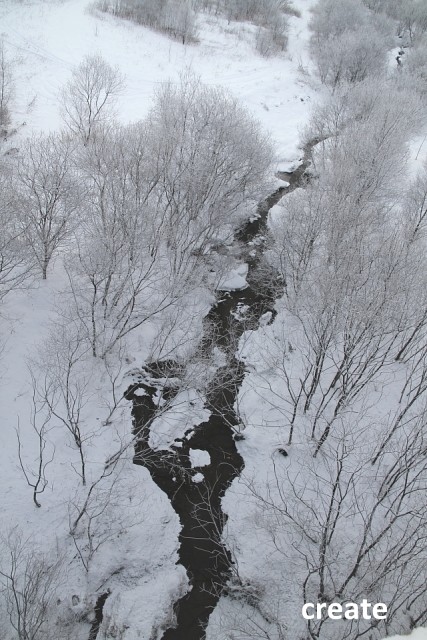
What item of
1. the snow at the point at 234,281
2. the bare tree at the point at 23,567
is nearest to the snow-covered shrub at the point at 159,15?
the snow at the point at 234,281

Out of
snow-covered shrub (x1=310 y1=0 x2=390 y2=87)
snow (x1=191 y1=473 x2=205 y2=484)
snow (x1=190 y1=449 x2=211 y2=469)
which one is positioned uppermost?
snow-covered shrub (x1=310 y1=0 x2=390 y2=87)

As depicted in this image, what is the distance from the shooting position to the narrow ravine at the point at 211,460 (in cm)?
1306

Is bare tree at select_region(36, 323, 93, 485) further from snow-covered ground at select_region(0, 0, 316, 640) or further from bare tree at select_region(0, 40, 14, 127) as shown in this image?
bare tree at select_region(0, 40, 14, 127)

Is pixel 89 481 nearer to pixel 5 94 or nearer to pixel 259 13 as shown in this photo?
pixel 5 94

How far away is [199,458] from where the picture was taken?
16.6m

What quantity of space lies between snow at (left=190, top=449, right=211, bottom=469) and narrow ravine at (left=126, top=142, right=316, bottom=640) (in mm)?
152

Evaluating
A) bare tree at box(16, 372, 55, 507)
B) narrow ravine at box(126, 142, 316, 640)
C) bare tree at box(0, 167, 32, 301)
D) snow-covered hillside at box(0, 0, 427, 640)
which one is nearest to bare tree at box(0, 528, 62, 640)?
snow-covered hillside at box(0, 0, 427, 640)

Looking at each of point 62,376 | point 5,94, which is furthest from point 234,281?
point 5,94

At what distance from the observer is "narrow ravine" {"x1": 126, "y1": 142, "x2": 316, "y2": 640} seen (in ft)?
42.9

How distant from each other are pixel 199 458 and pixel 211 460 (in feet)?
1.51

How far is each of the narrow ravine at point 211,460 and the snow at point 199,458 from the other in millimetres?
152

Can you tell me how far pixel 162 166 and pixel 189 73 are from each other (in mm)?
22896

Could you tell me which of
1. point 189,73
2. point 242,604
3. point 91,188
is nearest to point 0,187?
point 91,188

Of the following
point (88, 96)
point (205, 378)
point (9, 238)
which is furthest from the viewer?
point (88, 96)
